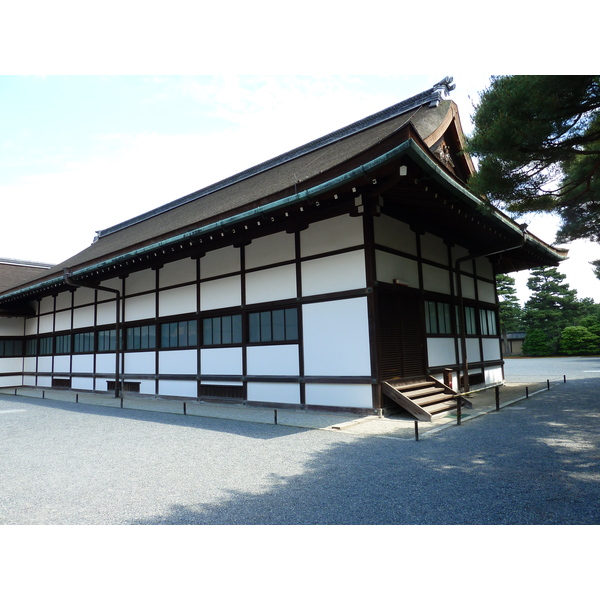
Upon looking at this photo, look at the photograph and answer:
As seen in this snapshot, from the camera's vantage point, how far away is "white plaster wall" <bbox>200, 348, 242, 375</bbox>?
10.0 metres

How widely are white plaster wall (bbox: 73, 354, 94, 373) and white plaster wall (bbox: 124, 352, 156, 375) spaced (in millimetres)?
2363

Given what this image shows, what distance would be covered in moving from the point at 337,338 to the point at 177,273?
5.52 meters

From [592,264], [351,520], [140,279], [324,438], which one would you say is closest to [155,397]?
[140,279]

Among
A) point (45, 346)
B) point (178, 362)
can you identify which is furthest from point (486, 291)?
point (45, 346)

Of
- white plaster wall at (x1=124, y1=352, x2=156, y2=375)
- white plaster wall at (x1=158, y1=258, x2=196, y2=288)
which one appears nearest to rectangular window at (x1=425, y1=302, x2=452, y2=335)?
white plaster wall at (x1=158, y1=258, x2=196, y2=288)

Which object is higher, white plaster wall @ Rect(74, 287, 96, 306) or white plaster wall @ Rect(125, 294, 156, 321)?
white plaster wall @ Rect(74, 287, 96, 306)

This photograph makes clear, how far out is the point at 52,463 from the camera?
5277mm

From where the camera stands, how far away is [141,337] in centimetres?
1272

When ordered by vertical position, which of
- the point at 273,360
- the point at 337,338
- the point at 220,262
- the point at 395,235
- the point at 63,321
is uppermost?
the point at 395,235

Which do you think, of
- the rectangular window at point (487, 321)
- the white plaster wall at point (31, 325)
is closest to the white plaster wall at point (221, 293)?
the rectangular window at point (487, 321)

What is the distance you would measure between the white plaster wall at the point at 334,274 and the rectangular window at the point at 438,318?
8.12 feet

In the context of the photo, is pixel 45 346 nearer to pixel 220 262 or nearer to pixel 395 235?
pixel 220 262

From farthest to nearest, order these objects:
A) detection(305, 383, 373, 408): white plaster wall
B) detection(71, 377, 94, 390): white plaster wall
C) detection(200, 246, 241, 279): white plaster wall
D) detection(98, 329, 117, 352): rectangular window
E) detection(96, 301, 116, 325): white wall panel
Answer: detection(71, 377, 94, 390): white plaster wall, detection(96, 301, 116, 325): white wall panel, detection(98, 329, 117, 352): rectangular window, detection(200, 246, 241, 279): white plaster wall, detection(305, 383, 373, 408): white plaster wall

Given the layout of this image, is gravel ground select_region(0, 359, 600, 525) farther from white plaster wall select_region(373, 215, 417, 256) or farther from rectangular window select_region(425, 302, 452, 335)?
white plaster wall select_region(373, 215, 417, 256)
